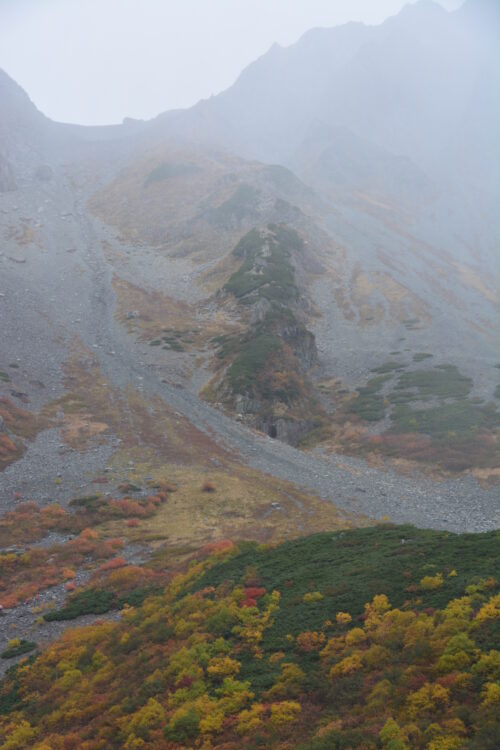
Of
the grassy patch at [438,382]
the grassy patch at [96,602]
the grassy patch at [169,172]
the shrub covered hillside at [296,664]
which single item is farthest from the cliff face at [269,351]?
the grassy patch at [169,172]

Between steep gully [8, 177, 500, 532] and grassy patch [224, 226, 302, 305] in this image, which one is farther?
grassy patch [224, 226, 302, 305]

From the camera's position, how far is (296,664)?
15031 mm

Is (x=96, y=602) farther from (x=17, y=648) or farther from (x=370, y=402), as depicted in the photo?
(x=370, y=402)

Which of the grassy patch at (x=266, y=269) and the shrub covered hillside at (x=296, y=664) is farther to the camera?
the grassy patch at (x=266, y=269)

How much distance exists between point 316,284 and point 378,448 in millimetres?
70930

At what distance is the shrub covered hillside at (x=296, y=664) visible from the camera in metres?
11.7

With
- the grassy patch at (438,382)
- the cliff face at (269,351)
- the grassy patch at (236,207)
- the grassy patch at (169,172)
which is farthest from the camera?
the grassy patch at (169,172)

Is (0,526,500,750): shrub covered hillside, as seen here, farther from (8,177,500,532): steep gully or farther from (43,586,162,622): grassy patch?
(8,177,500,532): steep gully

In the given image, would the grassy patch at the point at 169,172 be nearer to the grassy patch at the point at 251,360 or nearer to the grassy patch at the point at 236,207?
the grassy patch at the point at 236,207

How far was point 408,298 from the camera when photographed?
117000mm

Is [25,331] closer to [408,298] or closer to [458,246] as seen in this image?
[408,298]

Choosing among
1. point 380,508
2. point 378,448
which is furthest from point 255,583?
point 378,448

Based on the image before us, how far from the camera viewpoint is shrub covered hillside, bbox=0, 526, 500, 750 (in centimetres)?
1174

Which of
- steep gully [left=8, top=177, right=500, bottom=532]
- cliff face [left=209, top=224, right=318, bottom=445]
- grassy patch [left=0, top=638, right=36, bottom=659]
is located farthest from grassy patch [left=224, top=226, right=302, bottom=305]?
grassy patch [left=0, top=638, right=36, bottom=659]
